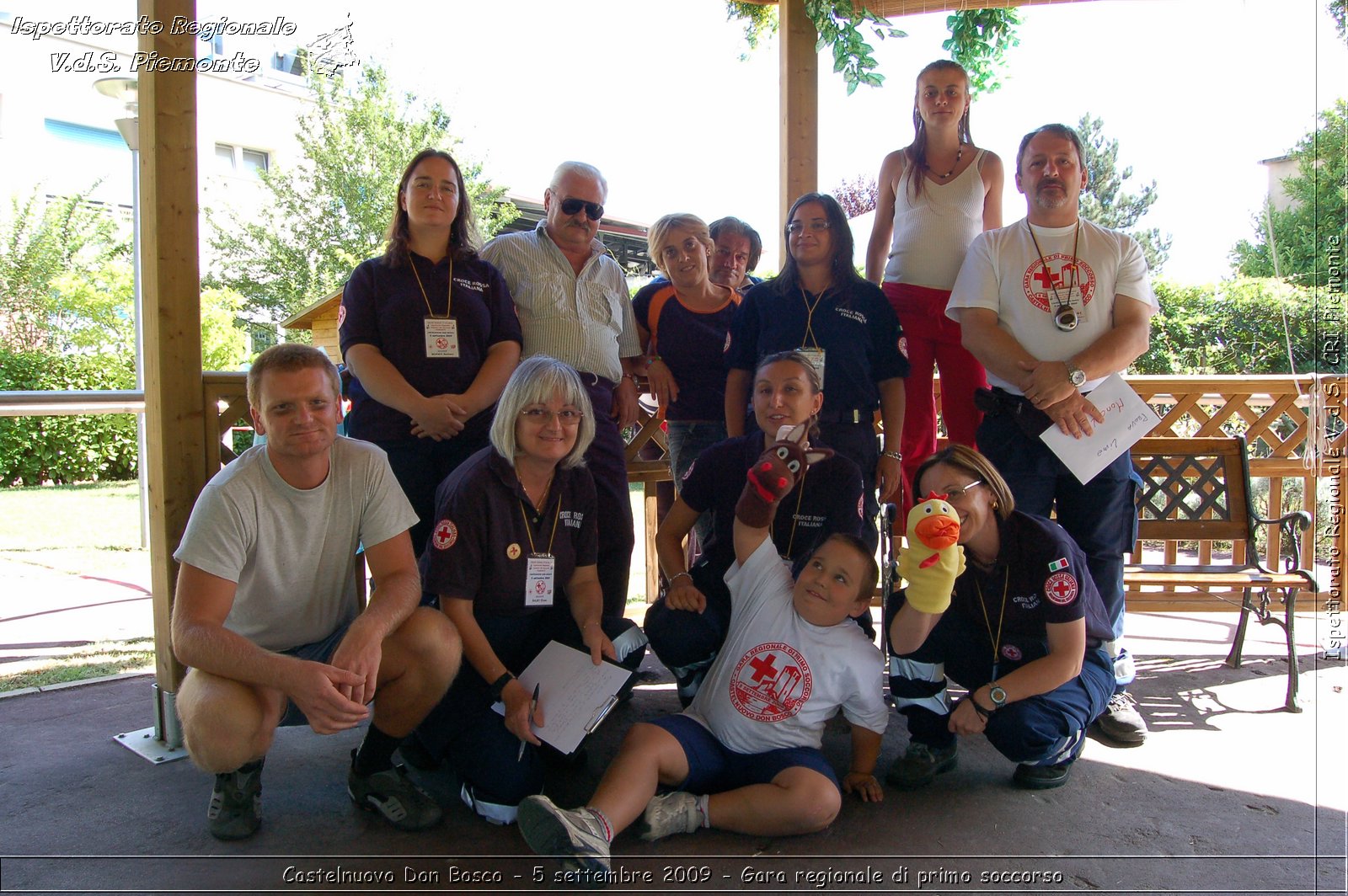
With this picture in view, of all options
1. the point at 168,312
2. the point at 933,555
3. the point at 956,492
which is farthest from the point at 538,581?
the point at 168,312

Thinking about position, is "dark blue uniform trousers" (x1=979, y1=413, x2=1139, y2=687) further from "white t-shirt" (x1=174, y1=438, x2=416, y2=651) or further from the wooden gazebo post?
the wooden gazebo post

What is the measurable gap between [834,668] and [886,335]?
1.36 m

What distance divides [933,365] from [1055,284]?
648mm

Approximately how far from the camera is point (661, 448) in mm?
4848

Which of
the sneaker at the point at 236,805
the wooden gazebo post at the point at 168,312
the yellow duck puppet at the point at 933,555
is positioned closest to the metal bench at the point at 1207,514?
the yellow duck puppet at the point at 933,555

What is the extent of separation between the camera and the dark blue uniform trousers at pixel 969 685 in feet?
8.70

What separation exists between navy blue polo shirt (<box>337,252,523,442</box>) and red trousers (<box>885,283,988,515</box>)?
164 cm

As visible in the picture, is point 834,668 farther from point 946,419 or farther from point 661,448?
point 661,448

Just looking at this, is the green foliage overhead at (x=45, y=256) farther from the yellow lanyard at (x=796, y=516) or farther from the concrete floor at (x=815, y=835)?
the yellow lanyard at (x=796, y=516)

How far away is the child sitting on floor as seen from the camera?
91.3 inches

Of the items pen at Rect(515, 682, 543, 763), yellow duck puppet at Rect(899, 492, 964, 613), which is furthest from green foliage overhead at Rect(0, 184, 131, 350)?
yellow duck puppet at Rect(899, 492, 964, 613)

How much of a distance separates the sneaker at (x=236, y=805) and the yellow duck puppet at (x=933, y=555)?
188cm

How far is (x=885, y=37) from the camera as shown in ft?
13.8

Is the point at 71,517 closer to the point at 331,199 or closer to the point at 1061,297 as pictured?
the point at 1061,297
